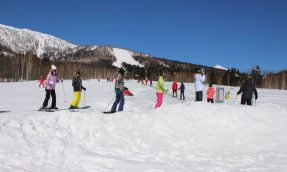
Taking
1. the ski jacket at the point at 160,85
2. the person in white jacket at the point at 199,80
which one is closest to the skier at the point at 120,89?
the ski jacket at the point at 160,85

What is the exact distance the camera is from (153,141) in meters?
9.93

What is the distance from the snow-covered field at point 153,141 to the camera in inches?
314

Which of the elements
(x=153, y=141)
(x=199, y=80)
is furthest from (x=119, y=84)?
(x=153, y=141)

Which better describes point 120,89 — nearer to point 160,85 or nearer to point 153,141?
point 160,85

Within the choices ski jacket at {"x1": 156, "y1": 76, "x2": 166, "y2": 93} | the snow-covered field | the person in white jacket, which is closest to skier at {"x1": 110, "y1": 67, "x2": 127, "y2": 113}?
ski jacket at {"x1": 156, "y1": 76, "x2": 166, "y2": 93}

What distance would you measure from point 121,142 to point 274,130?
480cm

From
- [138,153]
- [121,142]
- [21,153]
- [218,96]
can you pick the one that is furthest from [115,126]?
[218,96]

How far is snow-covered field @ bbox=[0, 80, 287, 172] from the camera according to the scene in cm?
Answer: 797

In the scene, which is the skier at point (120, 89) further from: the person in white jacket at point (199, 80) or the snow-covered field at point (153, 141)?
the person in white jacket at point (199, 80)

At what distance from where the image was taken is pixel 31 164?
24.7 feet

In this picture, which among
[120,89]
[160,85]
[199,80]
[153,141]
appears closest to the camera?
[153,141]

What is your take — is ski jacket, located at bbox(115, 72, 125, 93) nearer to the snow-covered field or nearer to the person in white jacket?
the snow-covered field

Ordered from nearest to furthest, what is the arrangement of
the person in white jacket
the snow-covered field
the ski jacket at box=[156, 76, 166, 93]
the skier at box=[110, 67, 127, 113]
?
the snow-covered field
the skier at box=[110, 67, 127, 113]
the ski jacket at box=[156, 76, 166, 93]
the person in white jacket

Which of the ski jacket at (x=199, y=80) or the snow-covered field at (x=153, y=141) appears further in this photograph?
the ski jacket at (x=199, y=80)
